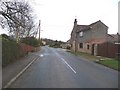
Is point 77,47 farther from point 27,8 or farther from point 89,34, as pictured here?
point 27,8

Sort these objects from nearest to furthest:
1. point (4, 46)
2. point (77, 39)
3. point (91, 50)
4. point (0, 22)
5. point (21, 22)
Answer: point (4, 46) → point (0, 22) → point (21, 22) → point (91, 50) → point (77, 39)

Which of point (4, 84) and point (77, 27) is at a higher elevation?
point (77, 27)

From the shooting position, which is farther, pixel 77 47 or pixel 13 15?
pixel 77 47

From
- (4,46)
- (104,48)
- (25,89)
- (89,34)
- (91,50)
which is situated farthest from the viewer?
(89,34)

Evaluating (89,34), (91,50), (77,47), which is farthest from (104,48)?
(77,47)

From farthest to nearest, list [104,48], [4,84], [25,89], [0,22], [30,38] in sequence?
1. [30,38]
2. [104,48]
3. [0,22]
4. [4,84]
5. [25,89]

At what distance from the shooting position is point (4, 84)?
12430mm

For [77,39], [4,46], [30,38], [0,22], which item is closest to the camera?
[4,46]

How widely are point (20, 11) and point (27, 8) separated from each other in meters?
0.82

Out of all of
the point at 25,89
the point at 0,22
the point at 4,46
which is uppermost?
the point at 0,22

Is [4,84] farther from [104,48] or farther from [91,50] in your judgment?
[91,50]

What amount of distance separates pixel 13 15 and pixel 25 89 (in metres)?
15.1

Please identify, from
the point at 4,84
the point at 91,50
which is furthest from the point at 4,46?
the point at 91,50

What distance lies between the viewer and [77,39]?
78000mm
